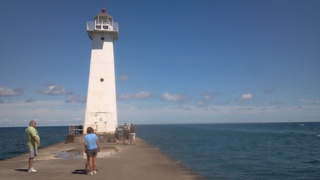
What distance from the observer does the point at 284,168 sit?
1897cm

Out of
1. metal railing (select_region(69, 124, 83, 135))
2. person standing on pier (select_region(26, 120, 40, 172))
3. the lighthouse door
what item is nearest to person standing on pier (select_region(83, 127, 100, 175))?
person standing on pier (select_region(26, 120, 40, 172))

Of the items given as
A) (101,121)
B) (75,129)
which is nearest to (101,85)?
(101,121)

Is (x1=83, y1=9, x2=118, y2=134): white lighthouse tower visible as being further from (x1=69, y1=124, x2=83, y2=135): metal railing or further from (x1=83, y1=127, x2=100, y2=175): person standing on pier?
(x1=83, y1=127, x2=100, y2=175): person standing on pier

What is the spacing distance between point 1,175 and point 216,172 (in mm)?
11426

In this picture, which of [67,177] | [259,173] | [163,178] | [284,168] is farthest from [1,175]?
[284,168]

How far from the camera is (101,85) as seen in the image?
79.6 feet

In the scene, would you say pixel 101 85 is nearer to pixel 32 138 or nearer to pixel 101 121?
pixel 101 121

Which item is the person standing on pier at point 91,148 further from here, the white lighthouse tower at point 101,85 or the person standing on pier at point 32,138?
the white lighthouse tower at point 101,85

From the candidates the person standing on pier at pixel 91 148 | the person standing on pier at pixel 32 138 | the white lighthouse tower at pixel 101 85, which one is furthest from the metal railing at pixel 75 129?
the person standing on pier at pixel 91 148

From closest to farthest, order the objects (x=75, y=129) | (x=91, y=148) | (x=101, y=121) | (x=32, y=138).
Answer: (x=91, y=148) < (x=32, y=138) < (x=101, y=121) < (x=75, y=129)

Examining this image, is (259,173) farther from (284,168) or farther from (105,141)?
(105,141)

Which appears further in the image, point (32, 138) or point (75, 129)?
point (75, 129)

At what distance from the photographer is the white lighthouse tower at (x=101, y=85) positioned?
78.8ft

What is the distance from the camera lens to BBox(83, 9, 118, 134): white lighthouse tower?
24.0 meters
